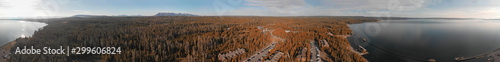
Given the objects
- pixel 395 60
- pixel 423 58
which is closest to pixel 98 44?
pixel 395 60

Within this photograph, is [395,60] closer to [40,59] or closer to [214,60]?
[214,60]

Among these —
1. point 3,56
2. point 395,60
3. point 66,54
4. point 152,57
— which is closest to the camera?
point 66,54

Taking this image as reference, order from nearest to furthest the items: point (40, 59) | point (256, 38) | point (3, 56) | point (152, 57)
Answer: point (40, 59) → point (152, 57) → point (3, 56) → point (256, 38)

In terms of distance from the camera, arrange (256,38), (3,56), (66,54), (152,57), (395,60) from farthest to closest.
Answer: (256,38), (395,60), (3,56), (152,57), (66,54)

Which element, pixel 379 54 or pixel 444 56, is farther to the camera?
pixel 379 54

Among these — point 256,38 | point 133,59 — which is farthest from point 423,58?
point 133,59

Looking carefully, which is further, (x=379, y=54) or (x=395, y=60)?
(x=379, y=54)

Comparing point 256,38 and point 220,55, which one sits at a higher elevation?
point 256,38

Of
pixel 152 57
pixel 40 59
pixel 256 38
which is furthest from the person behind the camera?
pixel 256 38

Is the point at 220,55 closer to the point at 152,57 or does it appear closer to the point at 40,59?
the point at 152,57
